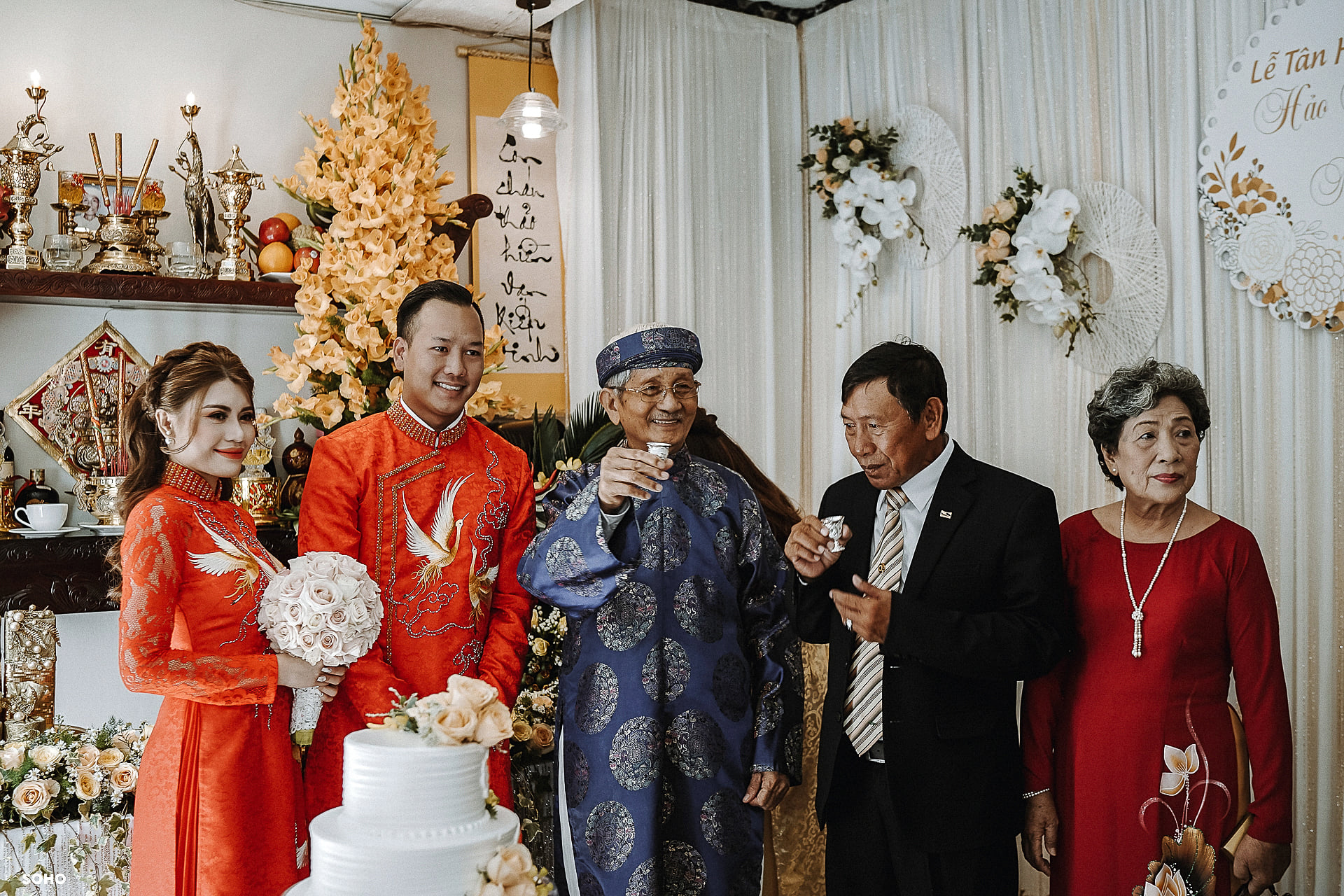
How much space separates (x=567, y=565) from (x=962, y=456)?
884 millimetres

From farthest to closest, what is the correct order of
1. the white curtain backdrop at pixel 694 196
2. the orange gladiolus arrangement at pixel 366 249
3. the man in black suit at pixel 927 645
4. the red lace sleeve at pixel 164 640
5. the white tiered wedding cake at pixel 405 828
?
the white curtain backdrop at pixel 694 196 < the orange gladiolus arrangement at pixel 366 249 < the man in black suit at pixel 927 645 < the red lace sleeve at pixel 164 640 < the white tiered wedding cake at pixel 405 828

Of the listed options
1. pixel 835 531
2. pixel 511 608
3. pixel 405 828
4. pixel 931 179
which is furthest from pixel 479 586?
pixel 931 179

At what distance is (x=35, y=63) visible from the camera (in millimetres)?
3828

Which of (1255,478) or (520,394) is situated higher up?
(520,394)

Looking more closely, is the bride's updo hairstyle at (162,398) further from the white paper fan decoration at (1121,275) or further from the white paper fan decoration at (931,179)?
the white paper fan decoration at (931,179)

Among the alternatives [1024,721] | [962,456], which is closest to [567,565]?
[962,456]

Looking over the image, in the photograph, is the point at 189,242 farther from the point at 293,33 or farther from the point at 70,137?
the point at 293,33

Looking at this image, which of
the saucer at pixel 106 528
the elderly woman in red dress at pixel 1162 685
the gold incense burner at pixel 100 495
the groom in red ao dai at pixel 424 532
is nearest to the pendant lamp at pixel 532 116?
the groom in red ao dai at pixel 424 532

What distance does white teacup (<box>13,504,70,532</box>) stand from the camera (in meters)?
3.56

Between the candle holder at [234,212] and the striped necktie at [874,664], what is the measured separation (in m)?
2.56

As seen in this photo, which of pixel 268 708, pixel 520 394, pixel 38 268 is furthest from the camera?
pixel 520 394

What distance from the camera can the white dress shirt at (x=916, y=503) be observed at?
7.72 feet

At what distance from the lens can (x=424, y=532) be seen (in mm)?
2436

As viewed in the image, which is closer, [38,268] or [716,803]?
[716,803]
